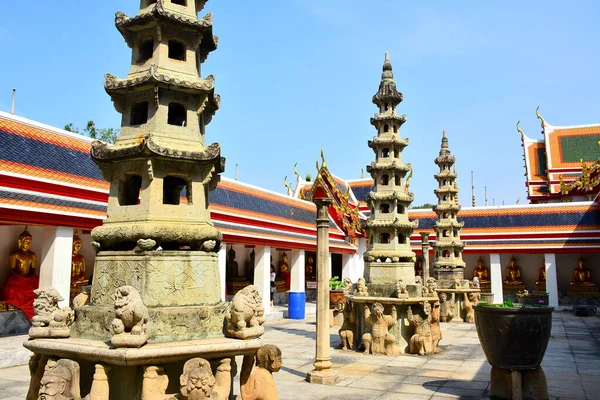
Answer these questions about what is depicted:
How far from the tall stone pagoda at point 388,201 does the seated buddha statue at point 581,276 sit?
19719 mm

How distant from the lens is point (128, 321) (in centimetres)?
568

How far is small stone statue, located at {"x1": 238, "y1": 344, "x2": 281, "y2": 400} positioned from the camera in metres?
6.34

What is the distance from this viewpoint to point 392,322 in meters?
14.0

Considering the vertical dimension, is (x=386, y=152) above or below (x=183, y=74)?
above

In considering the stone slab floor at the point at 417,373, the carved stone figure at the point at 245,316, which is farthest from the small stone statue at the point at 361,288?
the carved stone figure at the point at 245,316

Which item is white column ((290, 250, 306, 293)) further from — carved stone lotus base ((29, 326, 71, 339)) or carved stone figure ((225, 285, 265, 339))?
carved stone lotus base ((29, 326, 71, 339))

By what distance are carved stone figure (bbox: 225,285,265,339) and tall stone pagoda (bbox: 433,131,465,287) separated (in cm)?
2069

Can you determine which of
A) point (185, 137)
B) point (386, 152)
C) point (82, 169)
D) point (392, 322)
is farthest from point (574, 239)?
point (185, 137)

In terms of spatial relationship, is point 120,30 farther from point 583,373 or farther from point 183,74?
point 583,373

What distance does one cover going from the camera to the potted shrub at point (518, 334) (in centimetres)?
862

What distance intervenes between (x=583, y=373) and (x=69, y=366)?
423 inches

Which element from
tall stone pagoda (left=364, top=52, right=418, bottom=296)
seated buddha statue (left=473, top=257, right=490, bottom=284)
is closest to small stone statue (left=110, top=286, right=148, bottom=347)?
tall stone pagoda (left=364, top=52, right=418, bottom=296)

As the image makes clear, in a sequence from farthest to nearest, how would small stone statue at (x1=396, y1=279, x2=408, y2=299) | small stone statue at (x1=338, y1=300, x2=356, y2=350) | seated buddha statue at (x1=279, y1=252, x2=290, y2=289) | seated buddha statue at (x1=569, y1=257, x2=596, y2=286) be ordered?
seated buddha statue at (x1=569, y1=257, x2=596, y2=286) → seated buddha statue at (x1=279, y1=252, x2=290, y2=289) → small stone statue at (x1=338, y1=300, x2=356, y2=350) → small stone statue at (x1=396, y1=279, x2=408, y2=299)

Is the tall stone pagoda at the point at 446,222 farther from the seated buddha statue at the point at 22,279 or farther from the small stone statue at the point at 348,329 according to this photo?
the seated buddha statue at the point at 22,279
